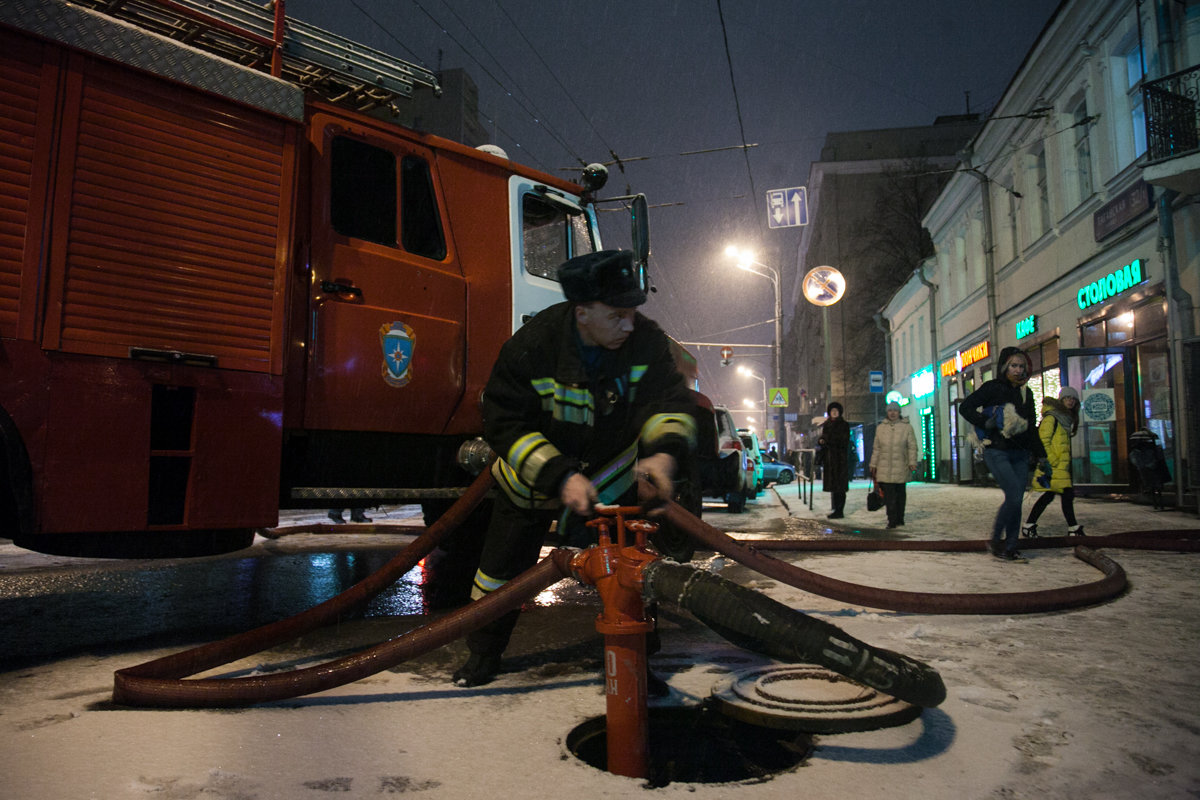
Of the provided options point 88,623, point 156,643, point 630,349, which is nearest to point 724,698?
point 630,349

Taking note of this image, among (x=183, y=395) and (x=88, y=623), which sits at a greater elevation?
(x=183, y=395)

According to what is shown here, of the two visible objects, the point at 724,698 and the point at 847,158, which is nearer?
the point at 724,698

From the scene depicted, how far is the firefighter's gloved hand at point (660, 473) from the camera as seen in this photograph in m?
2.43

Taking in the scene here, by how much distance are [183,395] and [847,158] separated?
48629 mm

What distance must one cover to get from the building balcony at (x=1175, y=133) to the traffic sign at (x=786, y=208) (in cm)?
881

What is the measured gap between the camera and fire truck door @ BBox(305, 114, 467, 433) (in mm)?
4016

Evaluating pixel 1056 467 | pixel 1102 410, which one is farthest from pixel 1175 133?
pixel 1056 467

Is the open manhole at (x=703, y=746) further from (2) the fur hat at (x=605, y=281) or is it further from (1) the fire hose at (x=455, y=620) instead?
(2) the fur hat at (x=605, y=281)

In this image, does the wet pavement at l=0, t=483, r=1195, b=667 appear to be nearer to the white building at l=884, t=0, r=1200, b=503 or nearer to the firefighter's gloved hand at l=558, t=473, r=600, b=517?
the firefighter's gloved hand at l=558, t=473, r=600, b=517

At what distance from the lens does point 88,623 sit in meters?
4.27

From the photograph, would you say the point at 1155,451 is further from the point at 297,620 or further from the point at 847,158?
the point at 847,158

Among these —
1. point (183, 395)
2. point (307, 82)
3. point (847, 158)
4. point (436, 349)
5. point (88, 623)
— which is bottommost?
point (88, 623)

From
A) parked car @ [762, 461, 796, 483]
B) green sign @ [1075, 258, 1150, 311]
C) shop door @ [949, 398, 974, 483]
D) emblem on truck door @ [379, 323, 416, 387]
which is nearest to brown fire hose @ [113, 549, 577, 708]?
emblem on truck door @ [379, 323, 416, 387]

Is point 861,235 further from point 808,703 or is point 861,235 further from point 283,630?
point 283,630
